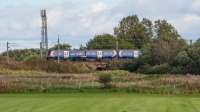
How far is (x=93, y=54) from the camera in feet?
375

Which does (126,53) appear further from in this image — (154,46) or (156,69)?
(156,69)

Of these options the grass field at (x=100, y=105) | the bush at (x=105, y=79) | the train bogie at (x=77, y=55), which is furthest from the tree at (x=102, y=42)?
the grass field at (x=100, y=105)

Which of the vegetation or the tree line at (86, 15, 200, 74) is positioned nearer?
the vegetation

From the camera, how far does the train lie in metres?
114

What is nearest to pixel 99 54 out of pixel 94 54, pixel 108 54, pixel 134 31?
pixel 94 54

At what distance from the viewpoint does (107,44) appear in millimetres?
144875

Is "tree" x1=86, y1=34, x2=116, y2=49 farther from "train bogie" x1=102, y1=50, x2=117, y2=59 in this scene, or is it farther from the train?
"train bogie" x1=102, y1=50, x2=117, y2=59

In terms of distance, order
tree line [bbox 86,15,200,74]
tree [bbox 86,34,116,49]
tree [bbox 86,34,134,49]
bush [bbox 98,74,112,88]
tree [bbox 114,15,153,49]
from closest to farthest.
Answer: bush [bbox 98,74,112,88] < tree line [bbox 86,15,200,74] < tree [bbox 86,34,134,49] < tree [bbox 86,34,116,49] < tree [bbox 114,15,153,49]

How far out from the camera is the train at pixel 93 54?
114 meters

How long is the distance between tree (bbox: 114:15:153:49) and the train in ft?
96.1

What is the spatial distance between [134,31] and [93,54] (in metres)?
35.6

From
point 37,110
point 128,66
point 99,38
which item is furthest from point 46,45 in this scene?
point 37,110

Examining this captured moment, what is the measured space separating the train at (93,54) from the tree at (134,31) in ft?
96.1

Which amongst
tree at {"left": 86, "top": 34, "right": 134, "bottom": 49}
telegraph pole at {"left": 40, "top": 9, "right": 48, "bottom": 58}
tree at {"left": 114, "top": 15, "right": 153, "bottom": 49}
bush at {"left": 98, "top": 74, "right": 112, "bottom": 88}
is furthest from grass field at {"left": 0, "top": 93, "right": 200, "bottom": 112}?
tree at {"left": 114, "top": 15, "right": 153, "bottom": 49}
